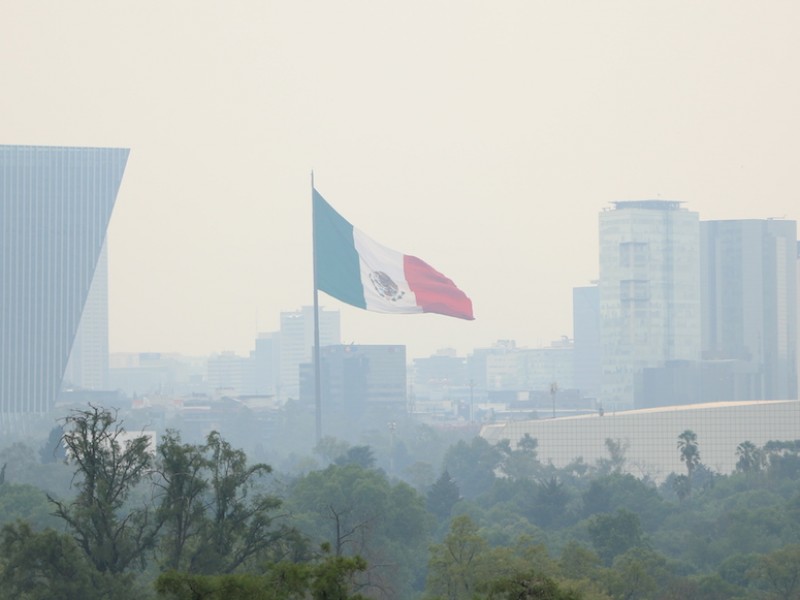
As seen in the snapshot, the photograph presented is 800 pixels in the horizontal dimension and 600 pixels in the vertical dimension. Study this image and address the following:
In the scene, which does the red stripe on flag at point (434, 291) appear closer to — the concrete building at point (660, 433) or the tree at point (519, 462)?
the tree at point (519, 462)

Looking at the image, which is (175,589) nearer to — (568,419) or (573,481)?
(573,481)

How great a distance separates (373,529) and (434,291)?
30614 millimetres

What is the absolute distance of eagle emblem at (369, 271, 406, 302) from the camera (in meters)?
122

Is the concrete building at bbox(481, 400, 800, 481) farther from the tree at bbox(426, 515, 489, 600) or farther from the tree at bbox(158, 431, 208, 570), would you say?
the tree at bbox(158, 431, 208, 570)

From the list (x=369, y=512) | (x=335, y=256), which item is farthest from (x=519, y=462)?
(x=369, y=512)

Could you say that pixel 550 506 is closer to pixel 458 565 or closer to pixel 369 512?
pixel 369 512

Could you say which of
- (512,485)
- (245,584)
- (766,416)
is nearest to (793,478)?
(512,485)

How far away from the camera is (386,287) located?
122 m

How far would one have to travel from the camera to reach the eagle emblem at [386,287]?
399 ft

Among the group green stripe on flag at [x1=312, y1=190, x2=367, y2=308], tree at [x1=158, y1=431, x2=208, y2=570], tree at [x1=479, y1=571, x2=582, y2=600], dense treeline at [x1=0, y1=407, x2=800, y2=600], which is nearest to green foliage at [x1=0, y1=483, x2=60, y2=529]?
dense treeline at [x1=0, y1=407, x2=800, y2=600]

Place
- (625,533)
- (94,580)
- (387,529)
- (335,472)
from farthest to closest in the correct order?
(335,472) < (387,529) < (625,533) < (94,580)

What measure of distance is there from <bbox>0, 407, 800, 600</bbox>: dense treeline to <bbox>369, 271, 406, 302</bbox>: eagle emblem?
11.6 m

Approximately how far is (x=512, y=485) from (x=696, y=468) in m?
29.2

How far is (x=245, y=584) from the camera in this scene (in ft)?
121
